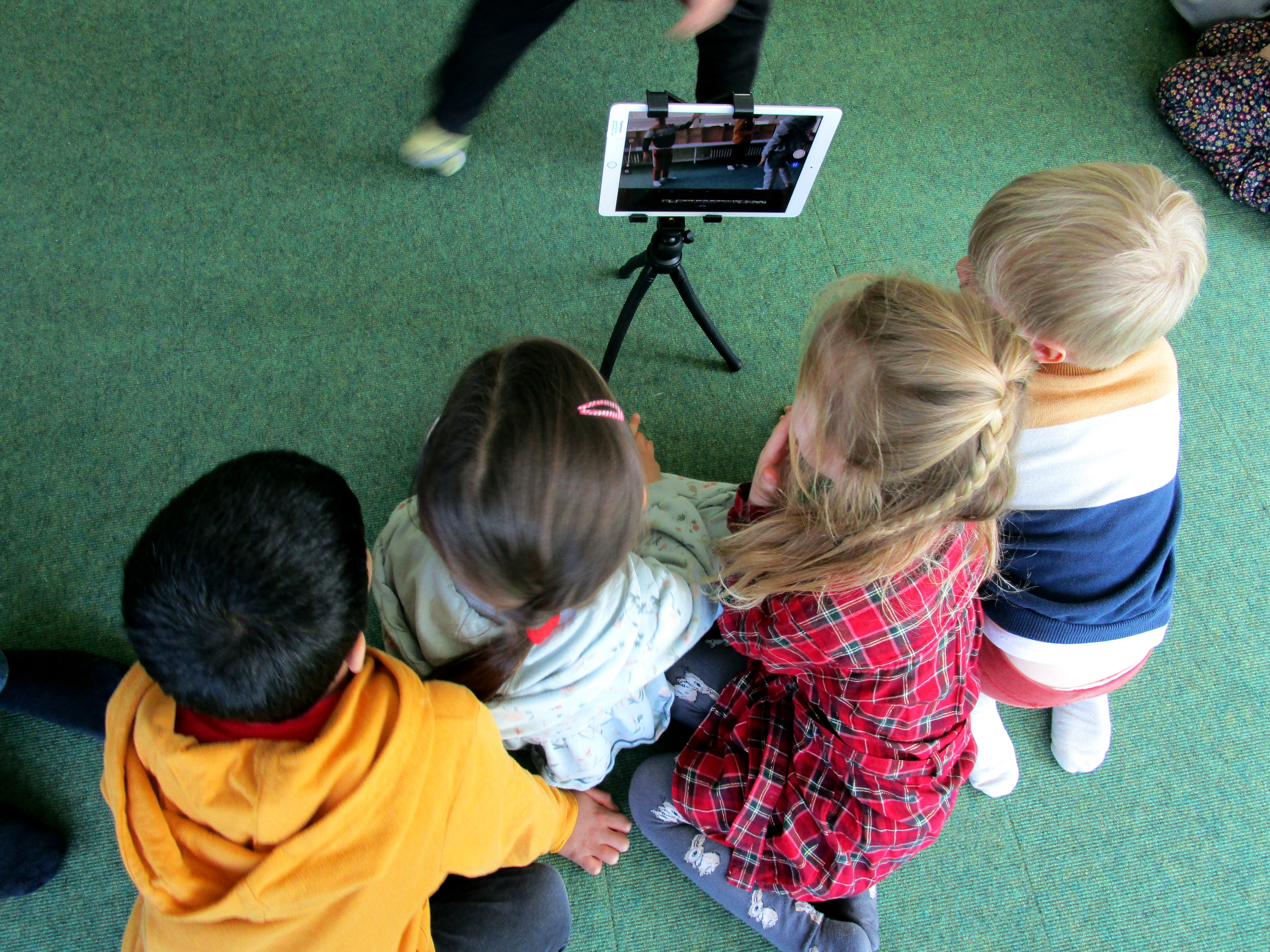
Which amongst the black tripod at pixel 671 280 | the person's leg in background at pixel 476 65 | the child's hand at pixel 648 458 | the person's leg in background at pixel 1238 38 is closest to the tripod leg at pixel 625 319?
the black tripod at pixel 671 280

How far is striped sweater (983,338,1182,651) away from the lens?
891 mm

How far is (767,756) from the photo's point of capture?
100 centimetres

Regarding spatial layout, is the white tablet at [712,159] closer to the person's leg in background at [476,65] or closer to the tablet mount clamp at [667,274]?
the tablet mount clamp at [667,274]

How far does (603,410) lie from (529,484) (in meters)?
0.11

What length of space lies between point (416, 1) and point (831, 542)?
1667 mm

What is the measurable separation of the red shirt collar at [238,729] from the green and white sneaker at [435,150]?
3.96ft

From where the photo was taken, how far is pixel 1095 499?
2.93ft

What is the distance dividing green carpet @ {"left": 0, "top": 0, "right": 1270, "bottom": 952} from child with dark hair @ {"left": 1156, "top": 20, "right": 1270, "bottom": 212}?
0.17 ft

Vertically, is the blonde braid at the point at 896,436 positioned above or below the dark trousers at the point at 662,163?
below

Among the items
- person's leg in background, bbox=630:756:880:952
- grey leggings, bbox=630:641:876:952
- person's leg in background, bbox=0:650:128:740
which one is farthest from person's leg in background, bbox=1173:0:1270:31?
person's leg in background, bbox=0:650:128:740

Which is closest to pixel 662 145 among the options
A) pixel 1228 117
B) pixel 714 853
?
pixel 714 853

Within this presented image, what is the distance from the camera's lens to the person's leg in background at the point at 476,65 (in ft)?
4.09

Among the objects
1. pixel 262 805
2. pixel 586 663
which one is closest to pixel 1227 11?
pixel 586 663

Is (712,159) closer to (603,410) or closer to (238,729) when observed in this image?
(603,410)
